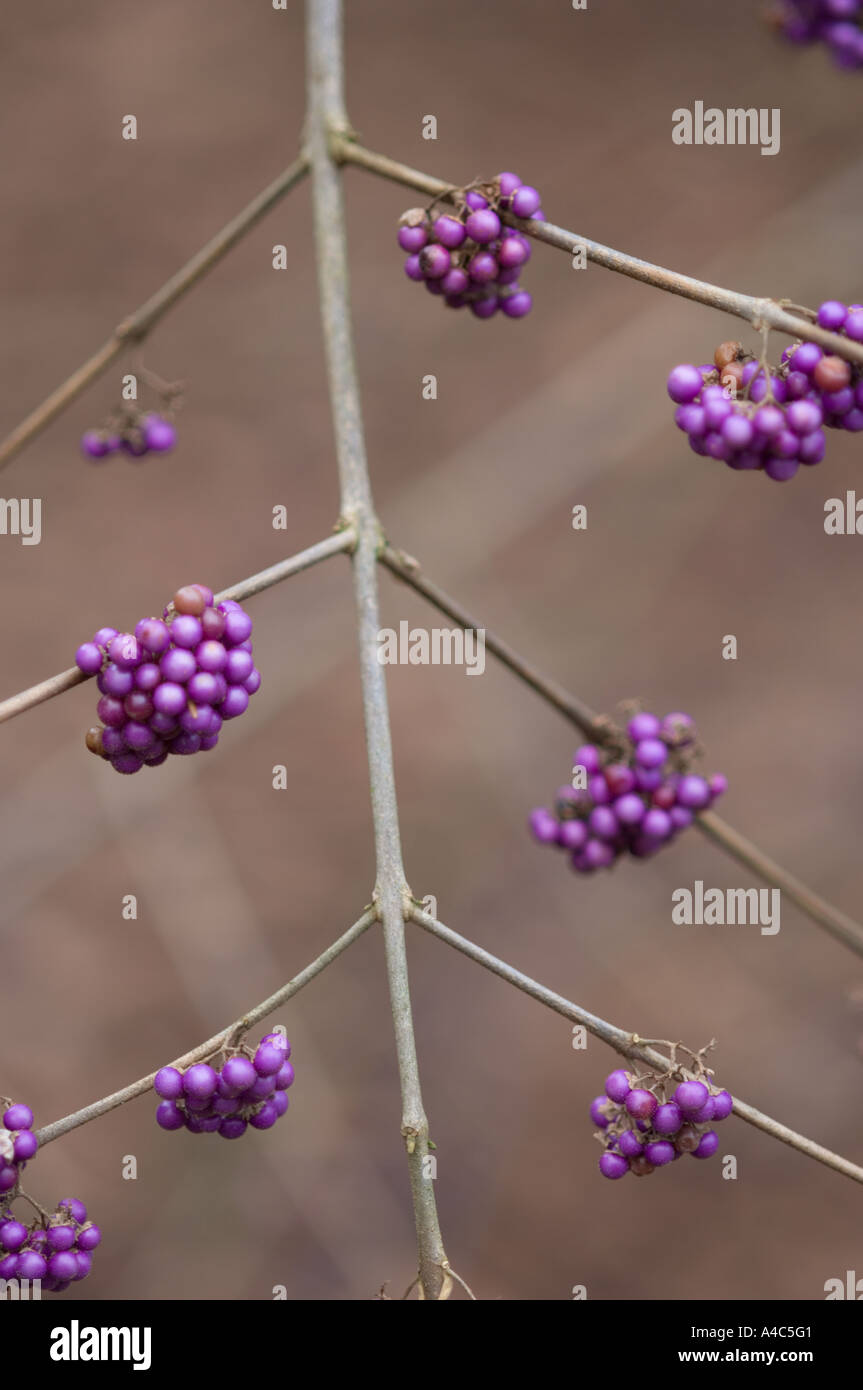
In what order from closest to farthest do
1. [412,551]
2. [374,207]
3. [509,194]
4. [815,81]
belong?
1. [509,194]
2. [815,81]
3. [412,551]
4. [374,207]

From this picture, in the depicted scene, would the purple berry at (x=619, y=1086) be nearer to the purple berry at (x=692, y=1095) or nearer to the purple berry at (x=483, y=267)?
the purple berry at (x=692, y=1095)

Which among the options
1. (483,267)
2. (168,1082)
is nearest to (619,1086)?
(168,1082)

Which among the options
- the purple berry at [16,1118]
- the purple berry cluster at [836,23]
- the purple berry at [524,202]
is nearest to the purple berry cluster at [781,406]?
the purple berry at [524,202]

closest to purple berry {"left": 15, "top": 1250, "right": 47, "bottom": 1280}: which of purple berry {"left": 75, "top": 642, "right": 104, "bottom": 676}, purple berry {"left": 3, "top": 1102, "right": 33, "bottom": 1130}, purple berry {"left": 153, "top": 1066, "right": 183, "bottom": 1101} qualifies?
purple berry {"left": 3, "top": 1102, "right": 33, "bottom": 1130}

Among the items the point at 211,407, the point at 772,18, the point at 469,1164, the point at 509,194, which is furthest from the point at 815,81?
the point at 469,1164

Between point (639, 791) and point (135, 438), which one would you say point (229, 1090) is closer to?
point (639, 791)

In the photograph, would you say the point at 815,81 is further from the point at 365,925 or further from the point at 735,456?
the point at 365,925
